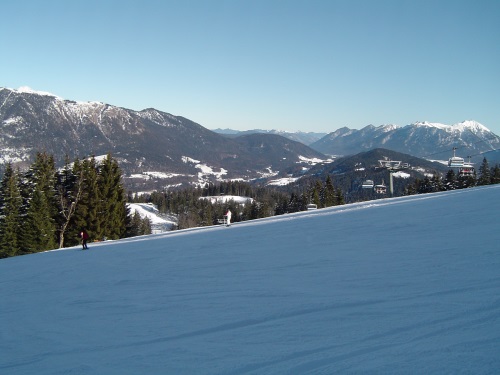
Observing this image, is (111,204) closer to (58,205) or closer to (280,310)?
(58,205)

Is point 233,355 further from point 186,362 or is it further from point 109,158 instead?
point 109,158

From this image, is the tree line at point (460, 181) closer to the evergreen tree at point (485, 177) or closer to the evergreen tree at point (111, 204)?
the evergreen tree at point (485, 177)

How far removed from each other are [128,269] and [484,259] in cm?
1095

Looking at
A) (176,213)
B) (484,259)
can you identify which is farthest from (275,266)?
(176,213)

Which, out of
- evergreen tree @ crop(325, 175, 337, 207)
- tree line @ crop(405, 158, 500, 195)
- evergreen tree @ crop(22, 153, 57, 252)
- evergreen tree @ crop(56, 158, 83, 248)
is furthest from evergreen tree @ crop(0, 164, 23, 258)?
tree line @ crop(405, 158, 500, 195)

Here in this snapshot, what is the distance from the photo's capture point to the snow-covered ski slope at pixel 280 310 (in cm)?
521

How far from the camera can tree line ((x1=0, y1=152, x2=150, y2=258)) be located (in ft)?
118

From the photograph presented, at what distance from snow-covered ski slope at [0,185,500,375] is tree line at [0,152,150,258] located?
75.6 ft

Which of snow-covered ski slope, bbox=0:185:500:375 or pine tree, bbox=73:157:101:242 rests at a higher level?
pine tree, bbox=73:157:101:242

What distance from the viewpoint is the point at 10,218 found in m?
36.4

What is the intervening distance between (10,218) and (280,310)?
37.0 meters

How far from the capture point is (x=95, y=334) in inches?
290

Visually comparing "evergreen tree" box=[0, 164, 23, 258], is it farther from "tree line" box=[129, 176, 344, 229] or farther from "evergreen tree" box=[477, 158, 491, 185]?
"evergreen tree" box=[477, 158, 491, 185]

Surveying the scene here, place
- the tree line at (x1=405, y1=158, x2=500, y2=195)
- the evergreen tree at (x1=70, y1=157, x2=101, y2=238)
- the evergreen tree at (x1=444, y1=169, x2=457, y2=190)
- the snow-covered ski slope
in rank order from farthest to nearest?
the evergreen tree at (x1=444, y1=169, x2=457, y2=190) → the tree line at (x1=405, y1=158, x2=500, y2=195) → the evergreen tree at (x1=70, y1=157, x2=101, y2=238) → the snow-covered ski slope
